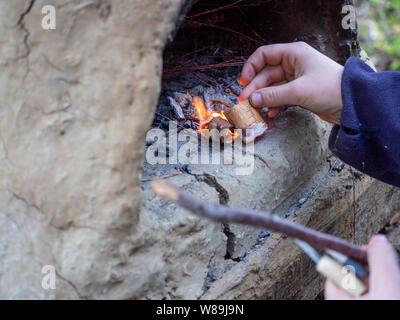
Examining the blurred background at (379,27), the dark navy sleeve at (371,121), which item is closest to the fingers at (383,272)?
the dark navy sleeve at (371,121)

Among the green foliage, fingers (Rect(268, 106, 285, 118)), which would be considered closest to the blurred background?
the green foliage

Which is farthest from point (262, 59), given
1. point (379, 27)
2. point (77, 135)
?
point (379, 27)

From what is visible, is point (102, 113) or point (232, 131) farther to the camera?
point (232, 131)

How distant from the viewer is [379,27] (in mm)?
4777

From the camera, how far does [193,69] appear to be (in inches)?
79.1

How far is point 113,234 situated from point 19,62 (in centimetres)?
54

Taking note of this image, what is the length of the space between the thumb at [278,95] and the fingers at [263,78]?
3.9 inches

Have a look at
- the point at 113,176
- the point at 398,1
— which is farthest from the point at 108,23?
the point at 398,1

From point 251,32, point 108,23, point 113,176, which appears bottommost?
point 251,32

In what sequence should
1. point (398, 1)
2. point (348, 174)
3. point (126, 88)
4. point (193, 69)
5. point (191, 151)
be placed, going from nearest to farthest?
point (126, 88)
point (191, 151)
point (348, 174)
point (193, 69)
point (398, 1)

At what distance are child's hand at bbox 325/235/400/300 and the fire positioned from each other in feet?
2.64

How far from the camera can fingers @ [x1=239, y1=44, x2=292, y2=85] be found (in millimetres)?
1638

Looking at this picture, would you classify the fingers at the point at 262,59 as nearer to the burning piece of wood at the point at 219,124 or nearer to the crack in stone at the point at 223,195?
the burning piece of wood at the point at 219,124

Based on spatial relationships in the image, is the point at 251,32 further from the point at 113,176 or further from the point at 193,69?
the point at 113,176
